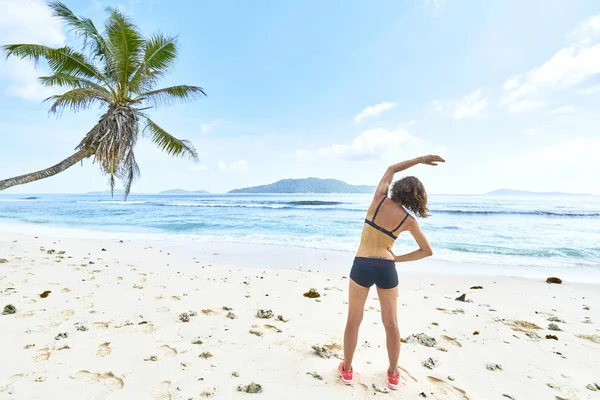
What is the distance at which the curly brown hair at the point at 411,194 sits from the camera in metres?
2.36

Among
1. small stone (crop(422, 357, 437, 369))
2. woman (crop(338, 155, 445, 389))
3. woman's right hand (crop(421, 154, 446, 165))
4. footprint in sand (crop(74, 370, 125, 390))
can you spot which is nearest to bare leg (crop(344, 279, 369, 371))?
woman (crop(338, 155, 445, 389))

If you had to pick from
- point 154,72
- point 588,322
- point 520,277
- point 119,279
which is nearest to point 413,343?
point 588,322

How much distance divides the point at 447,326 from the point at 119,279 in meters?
5.62

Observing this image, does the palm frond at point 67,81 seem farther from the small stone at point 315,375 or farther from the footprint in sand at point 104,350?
the small stone at point 315,375

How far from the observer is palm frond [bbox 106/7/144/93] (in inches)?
370

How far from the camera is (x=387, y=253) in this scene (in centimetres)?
240

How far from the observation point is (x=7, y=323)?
10.4ft

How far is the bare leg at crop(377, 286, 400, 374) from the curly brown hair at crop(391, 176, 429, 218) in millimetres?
697

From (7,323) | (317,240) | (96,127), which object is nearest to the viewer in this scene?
(7,323)

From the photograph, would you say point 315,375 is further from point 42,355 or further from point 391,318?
point 42,355

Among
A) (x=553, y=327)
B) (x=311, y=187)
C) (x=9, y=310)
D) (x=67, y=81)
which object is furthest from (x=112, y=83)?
(x=311, y=187)

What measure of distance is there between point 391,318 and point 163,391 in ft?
6.31

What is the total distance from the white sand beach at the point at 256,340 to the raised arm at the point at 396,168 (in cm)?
170

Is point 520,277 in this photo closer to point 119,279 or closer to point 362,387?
point 362,387
